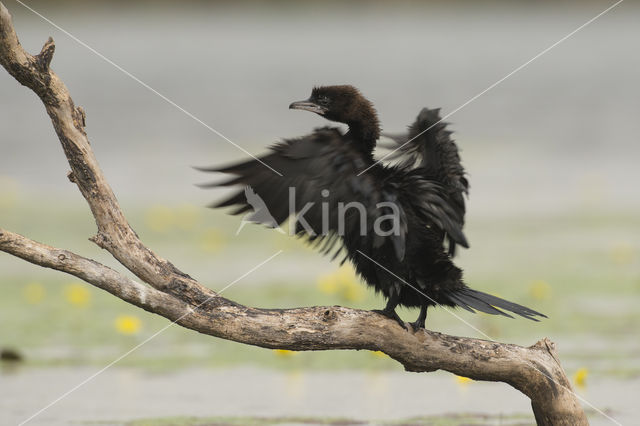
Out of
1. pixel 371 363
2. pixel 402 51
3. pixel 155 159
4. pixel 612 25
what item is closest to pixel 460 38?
pixel 402 51

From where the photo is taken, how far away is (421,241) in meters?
4.03

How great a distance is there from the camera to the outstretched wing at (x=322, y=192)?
375cm

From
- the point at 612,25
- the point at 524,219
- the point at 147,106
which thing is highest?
the point at 612,25

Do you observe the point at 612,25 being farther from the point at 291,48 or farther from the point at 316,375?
the point at 316,375

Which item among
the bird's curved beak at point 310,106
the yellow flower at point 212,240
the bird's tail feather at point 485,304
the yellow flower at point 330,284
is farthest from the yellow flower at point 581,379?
the yellow flower at point 212,240

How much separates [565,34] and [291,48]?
502 centimetres

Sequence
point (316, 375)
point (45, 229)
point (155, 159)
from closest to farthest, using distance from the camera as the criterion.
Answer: point (316, 375) < point (45, 229) < point (155, 159)

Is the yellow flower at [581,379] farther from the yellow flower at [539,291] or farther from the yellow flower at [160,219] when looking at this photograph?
the yellow flower at [160,219]

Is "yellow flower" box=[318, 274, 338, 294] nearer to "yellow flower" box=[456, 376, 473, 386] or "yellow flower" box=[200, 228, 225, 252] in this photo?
"yellow flower" box=[456, 376, 473, 386]

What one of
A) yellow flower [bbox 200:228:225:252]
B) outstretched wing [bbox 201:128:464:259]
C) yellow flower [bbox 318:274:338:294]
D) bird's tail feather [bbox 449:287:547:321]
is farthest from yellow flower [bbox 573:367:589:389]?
yellow flower [bbox 200:228:225:252]

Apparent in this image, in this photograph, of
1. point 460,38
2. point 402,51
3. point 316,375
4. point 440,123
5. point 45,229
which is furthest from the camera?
point 460,38

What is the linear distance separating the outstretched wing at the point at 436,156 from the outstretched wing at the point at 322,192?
0.49 meters

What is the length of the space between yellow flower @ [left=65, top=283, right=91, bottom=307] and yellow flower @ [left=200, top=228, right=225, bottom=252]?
1389 mm

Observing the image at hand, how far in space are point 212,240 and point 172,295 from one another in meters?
5.04
